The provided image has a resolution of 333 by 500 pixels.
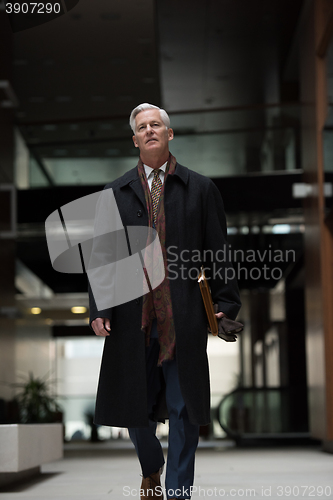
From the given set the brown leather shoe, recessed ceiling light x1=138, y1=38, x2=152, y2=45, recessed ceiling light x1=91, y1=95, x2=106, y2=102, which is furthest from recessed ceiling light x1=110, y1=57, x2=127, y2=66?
the brown leather shoe

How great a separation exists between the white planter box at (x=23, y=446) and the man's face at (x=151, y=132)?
2.17 metres

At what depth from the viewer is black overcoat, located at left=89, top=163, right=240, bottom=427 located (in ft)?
6.48

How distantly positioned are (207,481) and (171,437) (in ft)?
7.57

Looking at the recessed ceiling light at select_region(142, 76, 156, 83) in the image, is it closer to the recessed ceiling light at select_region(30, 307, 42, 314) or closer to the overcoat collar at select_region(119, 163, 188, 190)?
the recessed ceiling light at select_region(30, 307, 42, 314)

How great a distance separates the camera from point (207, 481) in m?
4.09

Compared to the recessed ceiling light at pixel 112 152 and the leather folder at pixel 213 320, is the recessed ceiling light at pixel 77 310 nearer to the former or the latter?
the recessed ceiling light at pixel 112 152

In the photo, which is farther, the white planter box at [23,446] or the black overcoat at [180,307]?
the white planter box at [23,446]

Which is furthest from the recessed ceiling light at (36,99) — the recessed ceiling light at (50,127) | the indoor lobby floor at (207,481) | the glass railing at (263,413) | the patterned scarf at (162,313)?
the patterned scarf at (162,313)

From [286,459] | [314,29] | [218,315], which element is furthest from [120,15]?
[218,315]

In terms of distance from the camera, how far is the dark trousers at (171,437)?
194 cm

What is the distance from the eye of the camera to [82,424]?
36.1ft

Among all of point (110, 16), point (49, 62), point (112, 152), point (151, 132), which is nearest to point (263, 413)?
point (112, 152)

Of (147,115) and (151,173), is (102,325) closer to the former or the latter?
(151,173)

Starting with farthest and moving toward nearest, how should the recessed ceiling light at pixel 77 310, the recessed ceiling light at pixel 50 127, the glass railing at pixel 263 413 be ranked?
the recessed ceiling light at pixel 77 310
the glass railing at pixel 263 413
the recessed ceiling light at pixel 50 127
